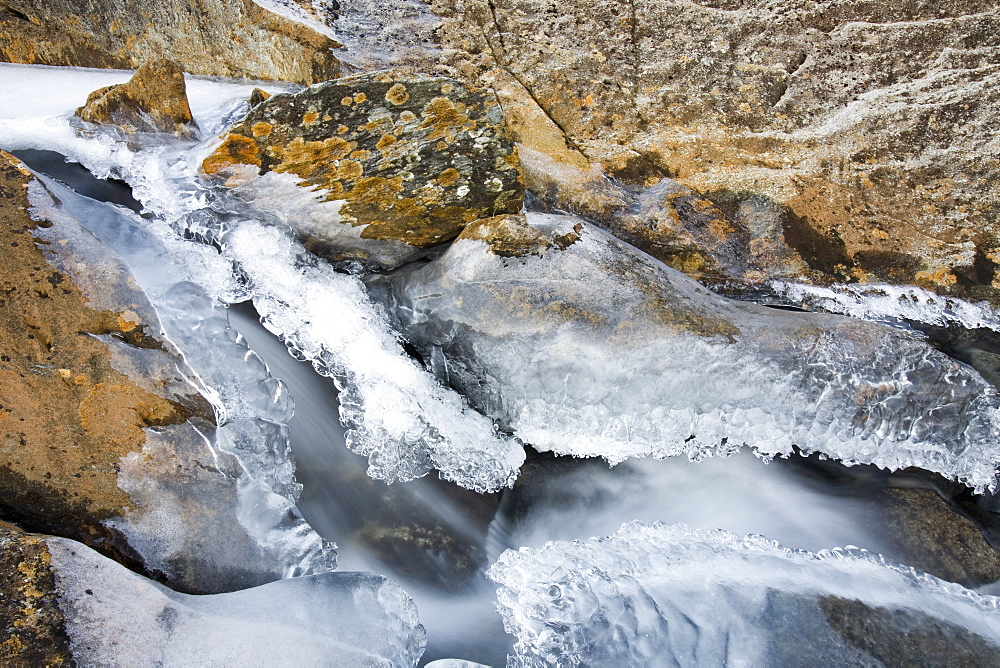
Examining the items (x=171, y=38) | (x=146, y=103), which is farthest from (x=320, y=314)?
(x=171, y=38)

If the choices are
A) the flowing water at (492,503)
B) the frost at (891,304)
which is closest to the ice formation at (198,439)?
the flowing water at (492,503)

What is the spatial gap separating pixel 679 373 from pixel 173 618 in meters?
1.75

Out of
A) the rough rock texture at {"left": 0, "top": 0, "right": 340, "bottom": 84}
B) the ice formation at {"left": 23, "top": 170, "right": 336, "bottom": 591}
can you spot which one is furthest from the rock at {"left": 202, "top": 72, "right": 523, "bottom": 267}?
the rough rock texture at {"left": 0, "top": 0, "right": 340, "bottom": 84}

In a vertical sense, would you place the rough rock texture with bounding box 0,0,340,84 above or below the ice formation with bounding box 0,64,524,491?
above

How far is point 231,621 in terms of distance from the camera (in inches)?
62.9

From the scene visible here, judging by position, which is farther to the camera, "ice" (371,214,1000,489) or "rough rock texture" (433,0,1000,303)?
"rough rock texture" (433,0,1000,303)

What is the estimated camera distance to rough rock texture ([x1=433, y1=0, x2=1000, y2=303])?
108 inches

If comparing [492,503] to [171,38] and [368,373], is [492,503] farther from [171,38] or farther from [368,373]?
[171,38]

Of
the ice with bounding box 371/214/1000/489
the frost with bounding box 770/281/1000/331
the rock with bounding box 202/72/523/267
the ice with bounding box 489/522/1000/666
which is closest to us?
the ice with bounding box 489/522/1000/666

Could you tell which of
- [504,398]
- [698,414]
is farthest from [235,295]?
[698,414]

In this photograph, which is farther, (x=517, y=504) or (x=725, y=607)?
(x=517, y=504)

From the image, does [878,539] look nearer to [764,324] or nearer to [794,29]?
[764,324]

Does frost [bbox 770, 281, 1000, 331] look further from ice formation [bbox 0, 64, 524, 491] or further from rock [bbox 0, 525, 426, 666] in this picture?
rock [bbox 0, 525, 426, 666]

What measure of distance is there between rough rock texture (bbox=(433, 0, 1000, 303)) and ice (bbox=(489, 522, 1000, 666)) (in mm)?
1409
